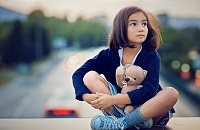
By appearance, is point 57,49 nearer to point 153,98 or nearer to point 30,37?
point 30,37

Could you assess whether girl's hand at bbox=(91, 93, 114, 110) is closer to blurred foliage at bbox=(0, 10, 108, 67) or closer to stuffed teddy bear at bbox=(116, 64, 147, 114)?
stuffed teddy bear at bbox=(116, 64, 147, 114)

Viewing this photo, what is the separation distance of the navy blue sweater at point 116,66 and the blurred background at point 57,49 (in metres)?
8.43

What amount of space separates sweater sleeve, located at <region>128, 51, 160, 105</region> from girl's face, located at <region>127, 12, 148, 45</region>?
0.20ft

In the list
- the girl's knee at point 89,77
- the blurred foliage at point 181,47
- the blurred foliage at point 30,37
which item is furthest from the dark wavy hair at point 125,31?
the blurred foliage at point 30,37

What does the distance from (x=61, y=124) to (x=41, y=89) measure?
13.0m

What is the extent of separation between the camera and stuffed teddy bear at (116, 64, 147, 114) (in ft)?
3.65

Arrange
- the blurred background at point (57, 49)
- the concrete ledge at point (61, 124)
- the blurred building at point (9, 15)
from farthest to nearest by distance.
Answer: the blurred building at point (9, 15) < the blurred background at point (57, 49) < the concrete ledge at point (61, 124)

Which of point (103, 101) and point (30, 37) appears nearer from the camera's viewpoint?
point (103, 101)

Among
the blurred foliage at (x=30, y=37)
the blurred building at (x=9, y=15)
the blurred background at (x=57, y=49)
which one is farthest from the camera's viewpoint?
the blurred foliage at (x=30, y=37)

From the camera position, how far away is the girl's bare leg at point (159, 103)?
43.7 inches

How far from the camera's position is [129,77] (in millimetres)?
1114

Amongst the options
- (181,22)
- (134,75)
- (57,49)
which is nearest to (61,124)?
(134,75)

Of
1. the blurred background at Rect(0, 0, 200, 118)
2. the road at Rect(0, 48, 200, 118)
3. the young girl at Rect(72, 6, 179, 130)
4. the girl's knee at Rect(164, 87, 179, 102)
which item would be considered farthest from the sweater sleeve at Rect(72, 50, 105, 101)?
the road at Rect(0, 48, 200, 118)

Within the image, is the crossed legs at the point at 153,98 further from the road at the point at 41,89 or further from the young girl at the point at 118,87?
the road at the point at 41,89
